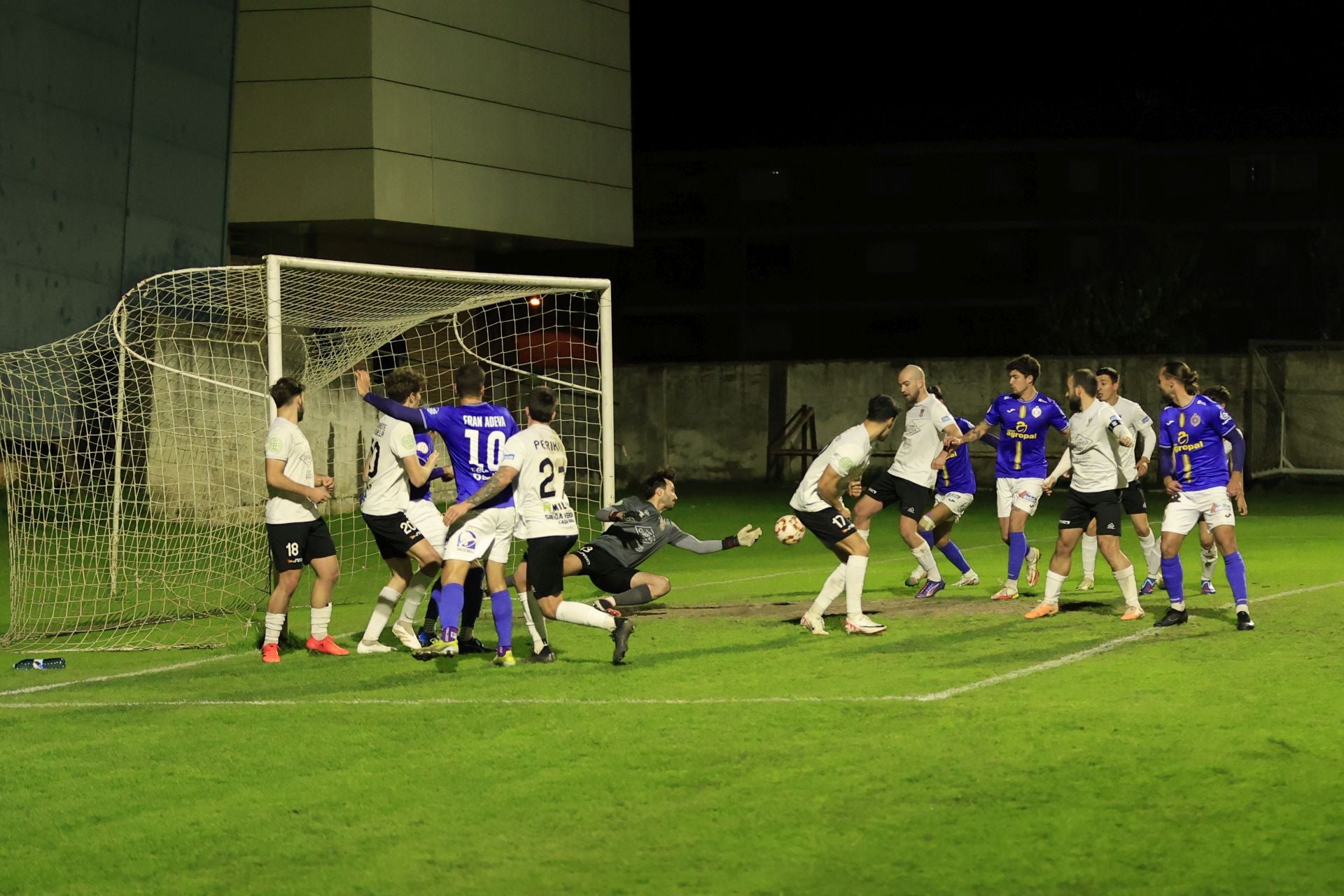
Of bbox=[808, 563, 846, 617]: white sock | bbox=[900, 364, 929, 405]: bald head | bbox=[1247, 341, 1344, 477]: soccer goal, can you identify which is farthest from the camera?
bbox=[1247, 341, 1344, 477]: soccer goal

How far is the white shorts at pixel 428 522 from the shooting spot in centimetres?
1133

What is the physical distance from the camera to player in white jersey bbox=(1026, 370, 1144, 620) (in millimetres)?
12203

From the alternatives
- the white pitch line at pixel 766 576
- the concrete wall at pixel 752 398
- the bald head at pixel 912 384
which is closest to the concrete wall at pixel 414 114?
the concrete wall at pixel 752 398

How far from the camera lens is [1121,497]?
1275cm

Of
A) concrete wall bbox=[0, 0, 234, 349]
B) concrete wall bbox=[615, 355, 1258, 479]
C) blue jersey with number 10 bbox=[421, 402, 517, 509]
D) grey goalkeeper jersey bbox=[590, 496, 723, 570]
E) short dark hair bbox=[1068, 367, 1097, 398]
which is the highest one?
concrete wall bbox=[0, 0, 234, 349]

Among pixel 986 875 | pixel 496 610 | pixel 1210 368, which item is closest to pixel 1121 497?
pixel 496 610

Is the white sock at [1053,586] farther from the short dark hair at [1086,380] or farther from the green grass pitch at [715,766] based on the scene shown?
the short dark hair at [1086,380]

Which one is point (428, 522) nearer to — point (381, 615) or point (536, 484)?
point (381, 615)

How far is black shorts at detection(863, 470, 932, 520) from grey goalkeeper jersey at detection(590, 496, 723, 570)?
2.20 meters

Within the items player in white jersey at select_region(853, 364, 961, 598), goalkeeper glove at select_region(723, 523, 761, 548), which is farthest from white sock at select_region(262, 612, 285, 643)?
player in white jersey at select_region(853, 364, 961, 598)

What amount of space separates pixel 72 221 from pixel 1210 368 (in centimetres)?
2079

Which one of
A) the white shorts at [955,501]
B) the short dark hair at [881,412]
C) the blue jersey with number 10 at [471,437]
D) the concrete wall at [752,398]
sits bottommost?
the white shorts at [955,501]

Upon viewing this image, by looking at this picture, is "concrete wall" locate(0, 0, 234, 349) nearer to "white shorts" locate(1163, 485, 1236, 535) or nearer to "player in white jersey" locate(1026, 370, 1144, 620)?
"player in white jersey" locate(1026, 370, 1144, 620)

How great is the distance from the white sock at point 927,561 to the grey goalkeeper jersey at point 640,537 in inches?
93.4
